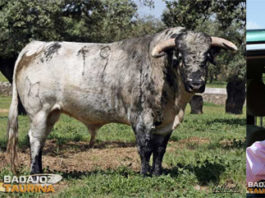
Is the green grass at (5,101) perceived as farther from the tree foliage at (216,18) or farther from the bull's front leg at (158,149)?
the tree foliage at (216,18)

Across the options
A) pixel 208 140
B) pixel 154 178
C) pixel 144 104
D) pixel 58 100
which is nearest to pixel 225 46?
pixel 144 104

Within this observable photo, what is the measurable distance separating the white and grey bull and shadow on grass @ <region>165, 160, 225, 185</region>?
0.31 metres

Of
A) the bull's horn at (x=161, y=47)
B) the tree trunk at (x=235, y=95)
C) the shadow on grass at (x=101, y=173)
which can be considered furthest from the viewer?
the tree trunk at (x=235, y=95)

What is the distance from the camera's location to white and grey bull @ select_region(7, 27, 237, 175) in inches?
231

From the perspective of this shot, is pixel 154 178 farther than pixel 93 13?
No

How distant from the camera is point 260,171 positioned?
5.61 m

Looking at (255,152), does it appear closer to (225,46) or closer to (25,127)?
(225,46)

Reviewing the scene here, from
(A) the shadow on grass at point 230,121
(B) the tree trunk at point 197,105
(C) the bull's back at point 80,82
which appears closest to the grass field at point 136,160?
(A) the shadow on grass at point 230,121

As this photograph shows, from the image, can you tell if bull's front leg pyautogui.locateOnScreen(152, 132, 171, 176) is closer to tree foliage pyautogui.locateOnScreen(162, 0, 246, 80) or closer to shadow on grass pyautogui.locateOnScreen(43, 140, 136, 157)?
shadow on grass pyautogui.locateOnScreen(43, 140, 136, 157)

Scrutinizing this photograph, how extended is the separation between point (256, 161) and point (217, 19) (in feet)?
13.5

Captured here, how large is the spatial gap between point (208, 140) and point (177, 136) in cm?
59

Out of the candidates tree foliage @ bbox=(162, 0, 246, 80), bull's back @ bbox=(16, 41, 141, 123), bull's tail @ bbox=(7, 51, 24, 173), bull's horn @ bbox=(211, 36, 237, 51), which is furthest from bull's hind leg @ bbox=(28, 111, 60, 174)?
tree foliage @ bbox=(162, 0, 246, 80)

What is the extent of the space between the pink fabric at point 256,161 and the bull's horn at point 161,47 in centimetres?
159

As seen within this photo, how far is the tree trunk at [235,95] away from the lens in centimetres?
916
